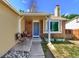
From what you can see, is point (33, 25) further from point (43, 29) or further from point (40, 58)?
point (40, 58)

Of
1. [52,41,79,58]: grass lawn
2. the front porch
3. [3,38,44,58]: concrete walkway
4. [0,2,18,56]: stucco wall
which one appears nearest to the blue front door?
the front porch

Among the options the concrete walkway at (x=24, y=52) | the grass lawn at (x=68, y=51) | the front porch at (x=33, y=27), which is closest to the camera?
the concrete walkway at (x=24, y=52)


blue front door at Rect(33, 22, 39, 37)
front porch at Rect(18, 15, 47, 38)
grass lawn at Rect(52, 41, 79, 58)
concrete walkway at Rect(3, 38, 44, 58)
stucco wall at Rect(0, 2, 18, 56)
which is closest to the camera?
stucco wall at Rect(0, 2, 18, 56)

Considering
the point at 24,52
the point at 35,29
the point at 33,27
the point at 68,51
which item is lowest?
the point at 68,51

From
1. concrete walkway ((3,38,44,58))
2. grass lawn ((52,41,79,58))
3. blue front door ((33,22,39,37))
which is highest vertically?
blue front door ((33,22,39,37))

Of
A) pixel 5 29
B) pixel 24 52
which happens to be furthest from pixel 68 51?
pixel 5 29

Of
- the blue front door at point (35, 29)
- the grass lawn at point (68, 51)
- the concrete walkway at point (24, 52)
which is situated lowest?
the grass lawn at point (68, 51)

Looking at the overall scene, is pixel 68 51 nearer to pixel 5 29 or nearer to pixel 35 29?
pixel 5 29

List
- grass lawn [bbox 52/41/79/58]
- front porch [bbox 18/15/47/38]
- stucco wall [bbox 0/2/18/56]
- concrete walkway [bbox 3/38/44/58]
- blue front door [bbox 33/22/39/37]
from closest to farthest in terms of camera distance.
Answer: stucco wall [bbox 0/2/18/56]
concrete walkway [bbox 3/38/44/58]
grass lawn [bbox 52/41/79/58]
front porch [bbox 18/15/47/38]
blue front door [bbox 33/22/39/37]

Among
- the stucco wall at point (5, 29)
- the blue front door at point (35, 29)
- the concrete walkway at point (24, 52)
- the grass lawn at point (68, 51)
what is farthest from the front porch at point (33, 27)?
the stucco wall at point (5, 29)

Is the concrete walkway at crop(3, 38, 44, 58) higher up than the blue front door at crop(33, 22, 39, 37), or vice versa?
the blue front door at crop(33, 22, 39, 37)

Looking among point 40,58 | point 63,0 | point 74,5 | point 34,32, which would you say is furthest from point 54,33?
point 74,5

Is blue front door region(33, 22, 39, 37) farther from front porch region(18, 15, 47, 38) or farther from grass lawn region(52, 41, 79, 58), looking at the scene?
grass lawn region(52, 41, 79, 58)

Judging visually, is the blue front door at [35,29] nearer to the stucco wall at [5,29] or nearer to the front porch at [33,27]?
the front porch at [33,27]
